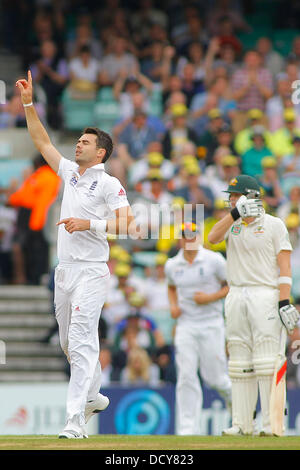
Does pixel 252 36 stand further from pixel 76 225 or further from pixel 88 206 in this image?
pixel 76 225

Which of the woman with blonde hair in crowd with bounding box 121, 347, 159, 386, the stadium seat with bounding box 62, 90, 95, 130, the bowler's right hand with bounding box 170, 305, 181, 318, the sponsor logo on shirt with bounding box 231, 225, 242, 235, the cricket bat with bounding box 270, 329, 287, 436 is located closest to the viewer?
the cricket bat with bounding box 270, 329, 287, 436

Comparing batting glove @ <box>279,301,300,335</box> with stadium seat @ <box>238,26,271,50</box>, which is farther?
stadium seat @ <box>238,26,271,50</box>

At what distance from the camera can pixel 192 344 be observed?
12250 mm

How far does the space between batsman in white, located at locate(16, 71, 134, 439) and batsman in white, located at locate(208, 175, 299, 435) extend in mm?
1101

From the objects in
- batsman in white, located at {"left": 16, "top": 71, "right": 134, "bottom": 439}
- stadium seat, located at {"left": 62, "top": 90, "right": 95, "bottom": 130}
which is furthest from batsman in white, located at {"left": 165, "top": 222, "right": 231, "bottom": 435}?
stadium seat, located at {"left": 62, "top": 90, "right": 95, "bottom": 130}

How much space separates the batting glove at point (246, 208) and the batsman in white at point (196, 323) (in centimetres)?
296

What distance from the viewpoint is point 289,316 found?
363 inches

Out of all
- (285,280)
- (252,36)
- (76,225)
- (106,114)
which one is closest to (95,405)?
(76,225)

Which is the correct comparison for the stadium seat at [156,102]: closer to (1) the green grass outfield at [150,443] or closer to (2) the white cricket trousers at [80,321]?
(2) the white cricket trousers at [80,321]

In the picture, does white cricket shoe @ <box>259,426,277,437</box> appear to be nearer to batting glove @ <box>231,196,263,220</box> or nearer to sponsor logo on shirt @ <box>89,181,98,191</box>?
batting glove @ <box>231,196,263,220</box>

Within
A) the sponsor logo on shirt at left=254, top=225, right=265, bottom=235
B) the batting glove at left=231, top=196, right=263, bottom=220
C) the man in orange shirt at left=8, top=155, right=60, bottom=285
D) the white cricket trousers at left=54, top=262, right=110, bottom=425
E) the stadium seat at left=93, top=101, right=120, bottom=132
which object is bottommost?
the white cricket trousers at left=54, top=262, right=110, bottom=425

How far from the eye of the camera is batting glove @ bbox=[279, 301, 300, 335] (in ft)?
30.2

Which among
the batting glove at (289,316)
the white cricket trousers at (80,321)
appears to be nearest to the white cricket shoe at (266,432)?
the batting glove at (289,316)
